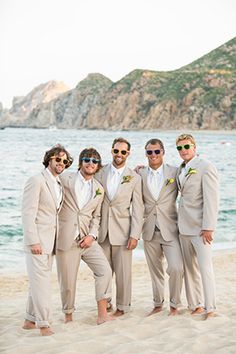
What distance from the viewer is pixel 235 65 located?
175500 millimetres

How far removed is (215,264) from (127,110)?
545 feet

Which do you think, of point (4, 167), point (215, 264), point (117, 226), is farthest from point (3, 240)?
point (4, 167)

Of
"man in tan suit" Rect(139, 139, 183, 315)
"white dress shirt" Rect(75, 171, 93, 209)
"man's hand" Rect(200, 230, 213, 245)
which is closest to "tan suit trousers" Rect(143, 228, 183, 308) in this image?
"man in tan suit" Rect(139, 139, 183, 315)

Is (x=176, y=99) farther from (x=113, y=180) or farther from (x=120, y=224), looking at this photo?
(x=120, y=224)

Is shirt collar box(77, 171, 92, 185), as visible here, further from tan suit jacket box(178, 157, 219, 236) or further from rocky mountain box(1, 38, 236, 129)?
rocky mountain box(1, 38, 236, 129)

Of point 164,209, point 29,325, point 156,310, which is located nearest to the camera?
point 29,325

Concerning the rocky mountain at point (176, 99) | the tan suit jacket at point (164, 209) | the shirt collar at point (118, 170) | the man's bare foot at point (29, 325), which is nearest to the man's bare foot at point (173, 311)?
the tan suit jacket at point (164, 209)

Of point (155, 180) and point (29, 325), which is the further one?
point (155, 180)

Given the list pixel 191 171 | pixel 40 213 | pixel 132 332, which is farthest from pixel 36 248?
pixel 191 171

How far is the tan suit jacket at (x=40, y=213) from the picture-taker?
17.8ft

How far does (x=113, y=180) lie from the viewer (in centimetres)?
629

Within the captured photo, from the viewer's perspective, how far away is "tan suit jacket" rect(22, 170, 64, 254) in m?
5.43

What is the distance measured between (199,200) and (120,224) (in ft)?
3.30

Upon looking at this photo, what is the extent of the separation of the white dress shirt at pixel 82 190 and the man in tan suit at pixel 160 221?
0.73 meters
